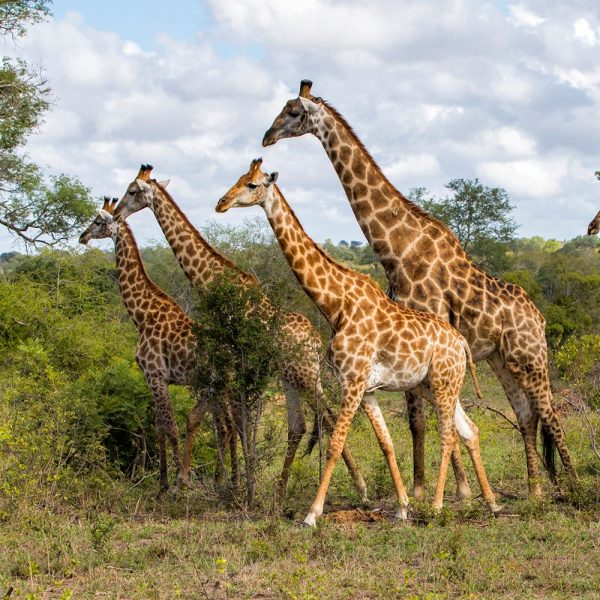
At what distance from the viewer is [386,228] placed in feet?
31.7

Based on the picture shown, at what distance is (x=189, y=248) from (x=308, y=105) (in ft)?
6.98

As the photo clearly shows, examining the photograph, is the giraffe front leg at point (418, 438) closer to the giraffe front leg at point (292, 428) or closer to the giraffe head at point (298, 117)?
the giraffe front leg at point (292, 428)

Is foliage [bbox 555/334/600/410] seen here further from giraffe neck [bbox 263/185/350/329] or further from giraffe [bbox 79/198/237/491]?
giraffe [bbox 79/198/237/491]

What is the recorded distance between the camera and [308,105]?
384 inches

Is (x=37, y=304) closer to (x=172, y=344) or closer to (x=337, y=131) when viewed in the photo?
(x=172, y=344)

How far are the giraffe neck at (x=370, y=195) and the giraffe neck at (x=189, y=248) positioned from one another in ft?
5.18

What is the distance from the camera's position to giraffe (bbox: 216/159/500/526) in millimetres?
8367

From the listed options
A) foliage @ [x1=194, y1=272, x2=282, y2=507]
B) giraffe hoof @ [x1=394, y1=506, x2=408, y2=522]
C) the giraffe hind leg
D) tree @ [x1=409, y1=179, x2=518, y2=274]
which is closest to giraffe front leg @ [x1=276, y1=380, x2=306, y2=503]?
foliage @ [x1=194, y1=272, x2=282, y2=507]

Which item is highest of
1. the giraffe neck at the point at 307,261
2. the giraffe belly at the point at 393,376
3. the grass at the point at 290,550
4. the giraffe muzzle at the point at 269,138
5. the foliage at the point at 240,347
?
the giraffe muzzle at the point at 269,138

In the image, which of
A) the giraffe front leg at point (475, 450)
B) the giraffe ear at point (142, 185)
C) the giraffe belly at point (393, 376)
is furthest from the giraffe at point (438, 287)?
the giraffe ear at point (142, 185)

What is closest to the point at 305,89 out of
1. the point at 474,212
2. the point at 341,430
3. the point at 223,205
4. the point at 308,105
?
the point at 308,105

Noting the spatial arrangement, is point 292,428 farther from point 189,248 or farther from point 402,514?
point 189,248

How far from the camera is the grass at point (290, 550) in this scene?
6242 mm

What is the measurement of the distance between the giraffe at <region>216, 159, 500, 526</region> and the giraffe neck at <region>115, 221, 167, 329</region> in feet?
8.27
